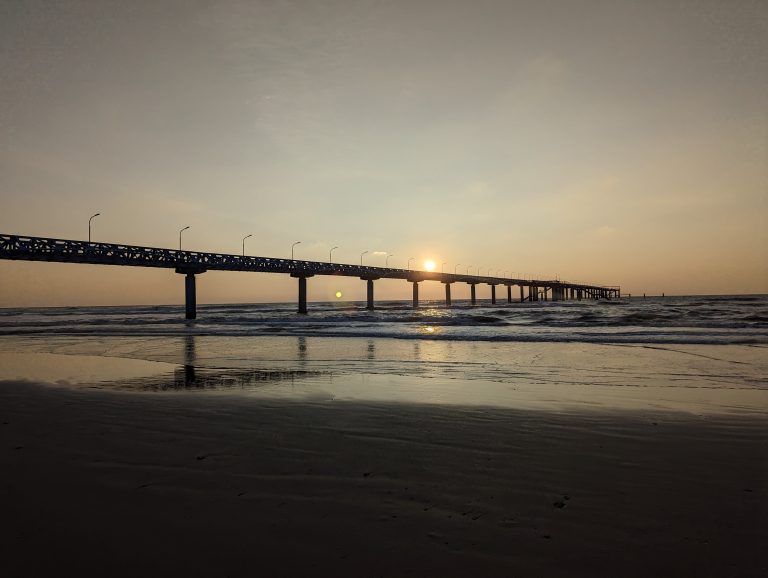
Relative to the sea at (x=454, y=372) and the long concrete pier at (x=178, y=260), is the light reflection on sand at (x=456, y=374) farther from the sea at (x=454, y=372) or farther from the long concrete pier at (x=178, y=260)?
the long concrete pier at (x=178, y=260)

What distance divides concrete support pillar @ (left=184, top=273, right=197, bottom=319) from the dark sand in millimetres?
56481

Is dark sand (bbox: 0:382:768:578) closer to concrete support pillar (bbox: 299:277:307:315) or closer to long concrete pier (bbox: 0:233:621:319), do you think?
long concrete pier (bbox: 0:233:621:319)

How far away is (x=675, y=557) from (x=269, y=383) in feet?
27.5

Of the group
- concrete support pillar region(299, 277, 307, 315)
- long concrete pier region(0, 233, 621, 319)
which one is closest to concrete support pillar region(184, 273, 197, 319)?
long concrete pier region(0, 233, 621, 319)

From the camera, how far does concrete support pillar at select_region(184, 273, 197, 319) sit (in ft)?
193

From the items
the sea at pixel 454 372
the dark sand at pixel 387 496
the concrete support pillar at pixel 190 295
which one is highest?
the concrete support pillar at pixel 190 295

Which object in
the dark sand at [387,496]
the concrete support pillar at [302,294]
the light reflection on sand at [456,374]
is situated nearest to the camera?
the dark sand at [387,496]

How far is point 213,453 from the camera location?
4.88 meters

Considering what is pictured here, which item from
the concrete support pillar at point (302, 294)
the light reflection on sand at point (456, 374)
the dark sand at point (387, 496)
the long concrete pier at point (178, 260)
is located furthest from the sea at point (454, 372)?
the concrete support pillar at point (302, 294)

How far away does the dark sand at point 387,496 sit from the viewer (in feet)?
8.95

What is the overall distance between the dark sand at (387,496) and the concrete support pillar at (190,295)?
56481mm

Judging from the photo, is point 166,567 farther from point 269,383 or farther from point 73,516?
point 269,383

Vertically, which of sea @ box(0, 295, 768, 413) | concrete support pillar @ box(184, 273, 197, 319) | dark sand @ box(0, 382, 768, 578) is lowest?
sea @ box(0, 295, 768, 413)

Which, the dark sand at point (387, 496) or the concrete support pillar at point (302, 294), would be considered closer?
the dark sand at point (387, 496)
